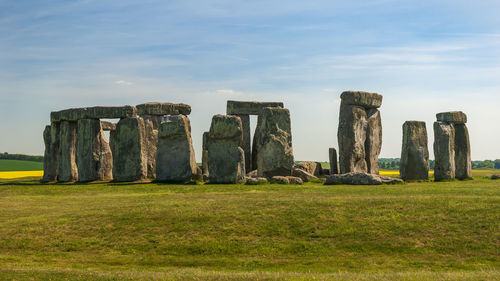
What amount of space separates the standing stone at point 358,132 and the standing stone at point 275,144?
3418mm

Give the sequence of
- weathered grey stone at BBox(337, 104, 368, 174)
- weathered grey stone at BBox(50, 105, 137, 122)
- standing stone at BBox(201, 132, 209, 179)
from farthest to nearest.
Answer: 1. standing stone at BBox(201, 132, 209, 179)
2. weathered grey stone at BBox(50, 105, 137, 122)
3. weathered grey stone at BBox(337, 104, 368, 174)

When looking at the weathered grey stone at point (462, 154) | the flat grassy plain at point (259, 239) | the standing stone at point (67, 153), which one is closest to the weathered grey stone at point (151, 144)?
the standing stone at point (67, 153)

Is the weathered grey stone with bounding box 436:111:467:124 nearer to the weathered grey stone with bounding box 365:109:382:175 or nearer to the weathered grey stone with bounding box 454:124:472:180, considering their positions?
the weathered grey stone with bounding box 454:124:472:180

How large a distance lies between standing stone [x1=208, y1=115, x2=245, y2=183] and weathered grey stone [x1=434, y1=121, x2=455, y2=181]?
11.1m

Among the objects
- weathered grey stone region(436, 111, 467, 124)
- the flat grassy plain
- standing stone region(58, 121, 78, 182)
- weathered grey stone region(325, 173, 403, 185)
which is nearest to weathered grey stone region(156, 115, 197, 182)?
standing stone region(58, 121, 78, 182)

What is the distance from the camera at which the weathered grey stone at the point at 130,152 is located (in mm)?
29016

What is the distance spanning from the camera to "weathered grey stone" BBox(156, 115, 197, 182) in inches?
1078

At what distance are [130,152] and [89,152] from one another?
9.21 feet

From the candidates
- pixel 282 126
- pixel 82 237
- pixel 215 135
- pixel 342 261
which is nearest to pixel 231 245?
pixel 342 261

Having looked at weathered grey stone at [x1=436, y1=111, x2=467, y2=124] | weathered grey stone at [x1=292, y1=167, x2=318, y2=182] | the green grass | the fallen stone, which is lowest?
the fallen stone

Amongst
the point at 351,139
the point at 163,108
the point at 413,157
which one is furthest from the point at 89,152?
the point at 413,157

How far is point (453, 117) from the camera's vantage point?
31.8 meters

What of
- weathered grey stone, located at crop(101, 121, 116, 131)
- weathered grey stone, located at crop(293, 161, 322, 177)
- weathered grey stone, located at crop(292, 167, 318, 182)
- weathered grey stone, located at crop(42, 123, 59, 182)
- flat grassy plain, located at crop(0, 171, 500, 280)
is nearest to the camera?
flat grassy plain, located at crop(0, 171, 500, 280)

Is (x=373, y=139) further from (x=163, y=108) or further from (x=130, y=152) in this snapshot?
(x=130, y=152)
